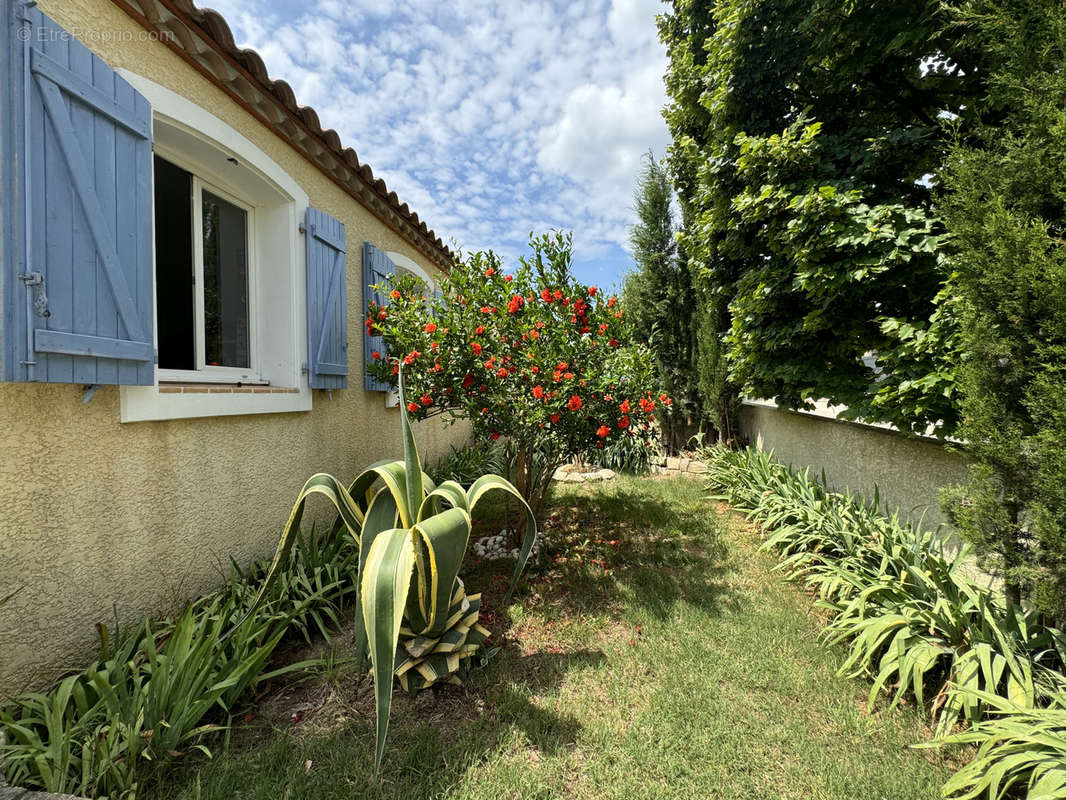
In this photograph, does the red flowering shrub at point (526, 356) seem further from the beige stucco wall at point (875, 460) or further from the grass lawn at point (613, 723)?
the beige stucco wall at point (875, 460)

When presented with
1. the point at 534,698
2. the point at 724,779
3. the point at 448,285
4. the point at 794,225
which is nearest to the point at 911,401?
the point at 794,225

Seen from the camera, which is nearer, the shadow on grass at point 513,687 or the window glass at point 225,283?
the shadow on grass at point 513,687

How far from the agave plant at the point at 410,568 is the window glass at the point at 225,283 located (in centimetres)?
178

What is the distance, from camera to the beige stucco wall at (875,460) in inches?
119

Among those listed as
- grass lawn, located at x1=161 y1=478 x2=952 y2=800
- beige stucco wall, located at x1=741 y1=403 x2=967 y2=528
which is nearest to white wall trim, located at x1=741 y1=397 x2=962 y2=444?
beige stucco wall, located at x1=741 y1=403 x2=967 y2=528

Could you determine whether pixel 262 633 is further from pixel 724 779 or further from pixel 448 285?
pixel 448 285

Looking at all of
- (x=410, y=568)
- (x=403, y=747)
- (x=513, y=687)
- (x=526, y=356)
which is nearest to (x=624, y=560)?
(x=513, y=687)

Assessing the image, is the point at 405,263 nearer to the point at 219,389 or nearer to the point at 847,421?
the point at 219,389

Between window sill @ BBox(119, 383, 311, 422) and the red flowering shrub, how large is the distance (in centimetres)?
95

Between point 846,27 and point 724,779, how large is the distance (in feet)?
16.7

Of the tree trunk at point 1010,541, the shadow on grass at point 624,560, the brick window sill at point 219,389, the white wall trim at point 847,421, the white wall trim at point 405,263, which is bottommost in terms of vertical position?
the shadow on grass at point 624,560

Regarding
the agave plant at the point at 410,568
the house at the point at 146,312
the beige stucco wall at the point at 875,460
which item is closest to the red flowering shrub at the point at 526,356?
the house at the point at 146,312

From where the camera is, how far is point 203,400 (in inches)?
102

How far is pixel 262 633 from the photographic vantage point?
90.1 inches
